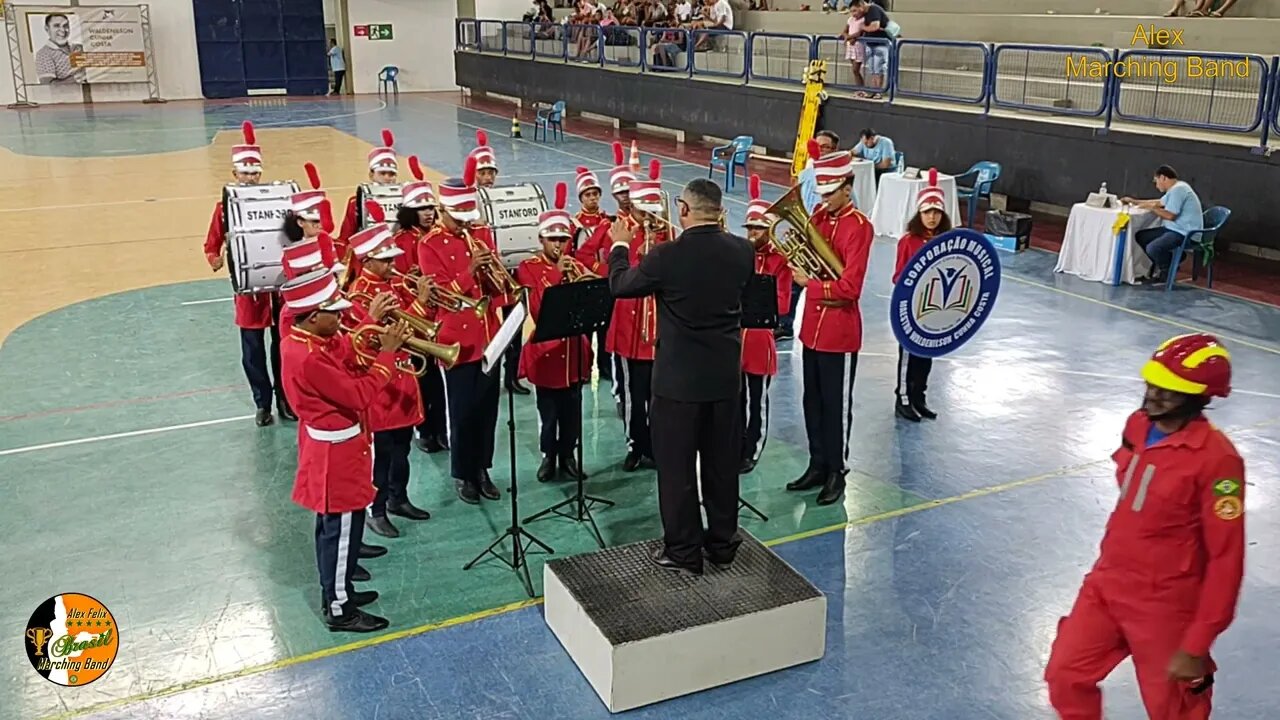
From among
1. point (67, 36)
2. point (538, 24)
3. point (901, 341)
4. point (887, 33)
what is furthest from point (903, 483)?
point (67, 36)

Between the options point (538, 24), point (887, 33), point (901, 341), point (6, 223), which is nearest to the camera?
point (901, 341)

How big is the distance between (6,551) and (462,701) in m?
3.43

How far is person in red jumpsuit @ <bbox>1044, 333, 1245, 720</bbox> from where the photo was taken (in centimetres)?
366

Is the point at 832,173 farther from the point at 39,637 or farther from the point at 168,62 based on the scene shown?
the point at 168,62

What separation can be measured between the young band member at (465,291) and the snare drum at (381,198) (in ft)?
4.84

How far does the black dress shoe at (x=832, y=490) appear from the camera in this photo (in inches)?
287

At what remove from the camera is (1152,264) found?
515 inches

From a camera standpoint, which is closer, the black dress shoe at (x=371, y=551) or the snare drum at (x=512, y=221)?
the black dress shoe at (x=371, y=551)

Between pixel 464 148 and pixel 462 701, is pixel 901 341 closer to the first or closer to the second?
pixel 462 701

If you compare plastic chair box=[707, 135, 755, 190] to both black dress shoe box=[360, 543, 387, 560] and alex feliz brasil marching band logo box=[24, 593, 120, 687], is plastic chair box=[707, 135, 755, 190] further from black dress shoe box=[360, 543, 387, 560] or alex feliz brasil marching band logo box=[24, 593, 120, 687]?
alex feliz brasil marching band logo box=[24, 593, 120, 687]

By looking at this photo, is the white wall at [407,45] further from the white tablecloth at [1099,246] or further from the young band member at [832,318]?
the young band member at [832,318]

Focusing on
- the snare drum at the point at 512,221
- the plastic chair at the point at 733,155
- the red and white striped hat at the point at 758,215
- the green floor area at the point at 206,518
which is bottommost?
the green floor area at the point at 206,518

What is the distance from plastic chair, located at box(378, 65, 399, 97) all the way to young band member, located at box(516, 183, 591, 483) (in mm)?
33894

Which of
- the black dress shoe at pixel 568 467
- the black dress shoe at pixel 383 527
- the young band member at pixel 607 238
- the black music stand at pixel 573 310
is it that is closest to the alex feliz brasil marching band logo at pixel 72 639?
the black dress shoe at pixel 383 527
